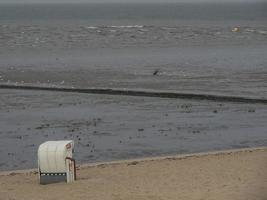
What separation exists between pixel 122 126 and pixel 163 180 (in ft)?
28.7

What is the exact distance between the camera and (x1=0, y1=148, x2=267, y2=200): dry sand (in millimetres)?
11828

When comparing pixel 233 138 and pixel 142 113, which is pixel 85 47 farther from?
pixel 233 138

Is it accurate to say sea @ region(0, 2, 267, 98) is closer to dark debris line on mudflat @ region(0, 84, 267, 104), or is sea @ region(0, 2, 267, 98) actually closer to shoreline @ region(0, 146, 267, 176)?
dark debris line on mudflat @ region(0, 84, 267, 104)

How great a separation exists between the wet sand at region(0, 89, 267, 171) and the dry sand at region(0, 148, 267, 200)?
1929mm

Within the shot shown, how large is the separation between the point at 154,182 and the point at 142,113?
11.5m

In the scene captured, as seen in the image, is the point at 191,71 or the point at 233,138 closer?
the point at 233,138

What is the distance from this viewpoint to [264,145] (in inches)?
720

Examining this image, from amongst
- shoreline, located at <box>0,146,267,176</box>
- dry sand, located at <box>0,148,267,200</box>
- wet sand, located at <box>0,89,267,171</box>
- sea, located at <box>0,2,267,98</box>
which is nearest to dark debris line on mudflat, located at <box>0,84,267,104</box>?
wet sand, located at <box>0,89,267,171</box>

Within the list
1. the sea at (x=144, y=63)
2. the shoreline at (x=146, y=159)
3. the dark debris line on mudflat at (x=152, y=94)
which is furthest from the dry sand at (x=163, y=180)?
the dark debris line on mudflat at (x=152, y=94)

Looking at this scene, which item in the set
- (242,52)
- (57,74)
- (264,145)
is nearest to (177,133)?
(264,145)

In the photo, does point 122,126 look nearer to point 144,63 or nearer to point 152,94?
point 152,94

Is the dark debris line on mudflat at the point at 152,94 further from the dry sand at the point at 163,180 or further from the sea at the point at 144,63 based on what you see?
the dry sand at the point at 163,180

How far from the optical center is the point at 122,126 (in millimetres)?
21891

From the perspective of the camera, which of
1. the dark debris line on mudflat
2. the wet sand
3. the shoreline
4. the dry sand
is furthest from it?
the dark debris line on mudflat
